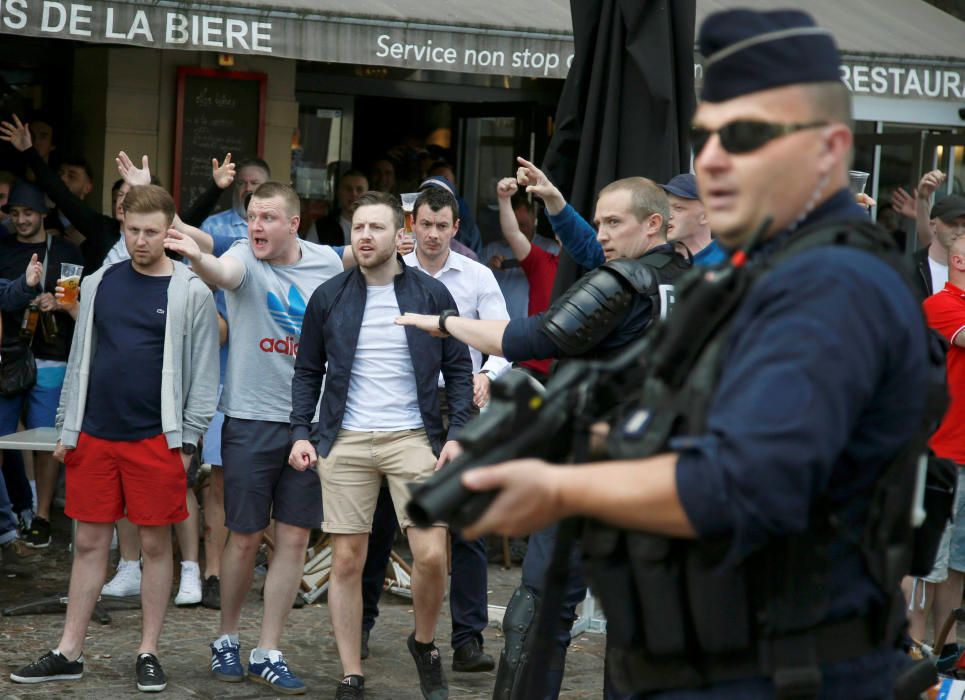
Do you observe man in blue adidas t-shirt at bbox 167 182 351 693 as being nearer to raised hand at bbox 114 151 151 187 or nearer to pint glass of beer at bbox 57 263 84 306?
raised hand at bbox 114 151 151 187

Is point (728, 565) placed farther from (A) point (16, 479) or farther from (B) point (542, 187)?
(A) point (16, 479)

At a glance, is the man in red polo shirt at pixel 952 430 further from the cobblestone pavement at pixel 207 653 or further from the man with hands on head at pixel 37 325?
the man with hands on head at pixel 37 325

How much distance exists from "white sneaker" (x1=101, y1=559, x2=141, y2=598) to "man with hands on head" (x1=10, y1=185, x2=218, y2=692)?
1127 mm

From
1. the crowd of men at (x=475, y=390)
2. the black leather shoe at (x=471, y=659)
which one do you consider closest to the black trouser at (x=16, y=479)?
the crowd of men at (x=475, y=390)

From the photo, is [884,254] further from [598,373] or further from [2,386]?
[2,386]

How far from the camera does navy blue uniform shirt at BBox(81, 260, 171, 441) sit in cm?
548

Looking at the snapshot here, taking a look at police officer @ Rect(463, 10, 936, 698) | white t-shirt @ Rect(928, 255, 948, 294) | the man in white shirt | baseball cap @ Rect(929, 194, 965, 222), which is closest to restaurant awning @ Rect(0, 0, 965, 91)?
the man in white shirt

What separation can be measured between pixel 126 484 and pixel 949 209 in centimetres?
448

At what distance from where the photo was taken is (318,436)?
5.45 meters

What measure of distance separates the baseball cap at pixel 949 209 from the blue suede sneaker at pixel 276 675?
13.6 ft

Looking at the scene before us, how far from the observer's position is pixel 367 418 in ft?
17.7

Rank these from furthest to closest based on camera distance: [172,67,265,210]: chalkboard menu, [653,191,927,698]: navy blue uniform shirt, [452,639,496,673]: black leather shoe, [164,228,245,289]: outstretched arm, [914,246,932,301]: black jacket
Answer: [172,67,265,210]: chalkboard menu → [914,246,932,301]: black jacket → [452,639,496,673]: black leather shoe → [164,228,245,289]: outstretched arm → [653,191,927,698]: navy blue uniform shirt

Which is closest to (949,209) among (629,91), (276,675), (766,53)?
(629,91)

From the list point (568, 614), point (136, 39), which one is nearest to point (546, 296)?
point (136, 39)
